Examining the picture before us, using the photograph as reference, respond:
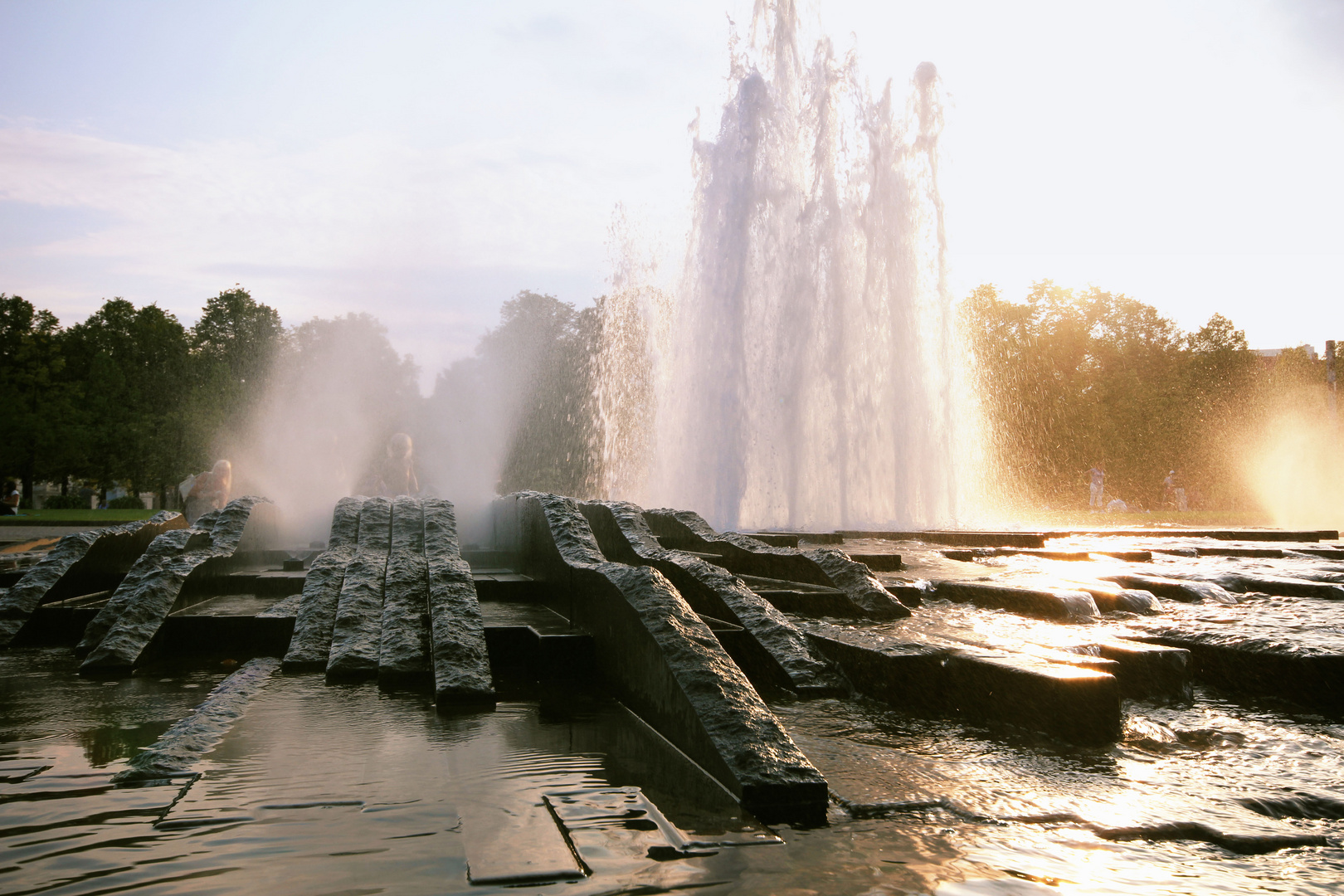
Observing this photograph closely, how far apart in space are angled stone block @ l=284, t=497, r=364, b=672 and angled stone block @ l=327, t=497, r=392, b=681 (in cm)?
6

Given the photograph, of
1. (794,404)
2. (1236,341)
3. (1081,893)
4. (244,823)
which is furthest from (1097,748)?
(1236,341)

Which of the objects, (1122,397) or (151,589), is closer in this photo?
(151,589)

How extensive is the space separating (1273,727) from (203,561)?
19.7ft

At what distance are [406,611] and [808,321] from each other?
1144 centimetres

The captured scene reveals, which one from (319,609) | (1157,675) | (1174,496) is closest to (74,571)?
(319,609)

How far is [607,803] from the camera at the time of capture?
2.90 m

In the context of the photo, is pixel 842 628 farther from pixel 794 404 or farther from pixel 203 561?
pixel 794 404

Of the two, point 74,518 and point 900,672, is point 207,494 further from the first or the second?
point 900,672

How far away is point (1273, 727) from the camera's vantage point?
3.93m

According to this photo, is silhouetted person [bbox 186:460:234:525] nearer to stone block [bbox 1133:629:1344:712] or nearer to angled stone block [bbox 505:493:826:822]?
angled stone block [bbox 505:493:826:822]

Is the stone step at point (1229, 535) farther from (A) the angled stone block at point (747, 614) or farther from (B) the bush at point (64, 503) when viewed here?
(B) the bush at point (64, 503)

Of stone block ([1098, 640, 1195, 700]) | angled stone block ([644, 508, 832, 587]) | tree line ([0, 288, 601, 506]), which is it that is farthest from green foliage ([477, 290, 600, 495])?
stone block ([1098, 640, 1195, 700])

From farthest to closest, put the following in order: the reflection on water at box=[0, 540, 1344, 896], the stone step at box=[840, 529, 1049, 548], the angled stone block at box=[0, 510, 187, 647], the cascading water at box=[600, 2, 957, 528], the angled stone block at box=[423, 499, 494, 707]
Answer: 1. the cascading water at box=[600, 2, 957, 528]
2. the stone step at box=[840, 529, 1049, 548]
3. the angled stone block at box=[0, 510, 187, 647]
4. the angled stone block at box=[423, 499, 494, 707]
5. the reflection on water at box=[0, 540, 1344, 896]

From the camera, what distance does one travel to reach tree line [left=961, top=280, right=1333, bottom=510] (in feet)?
136
